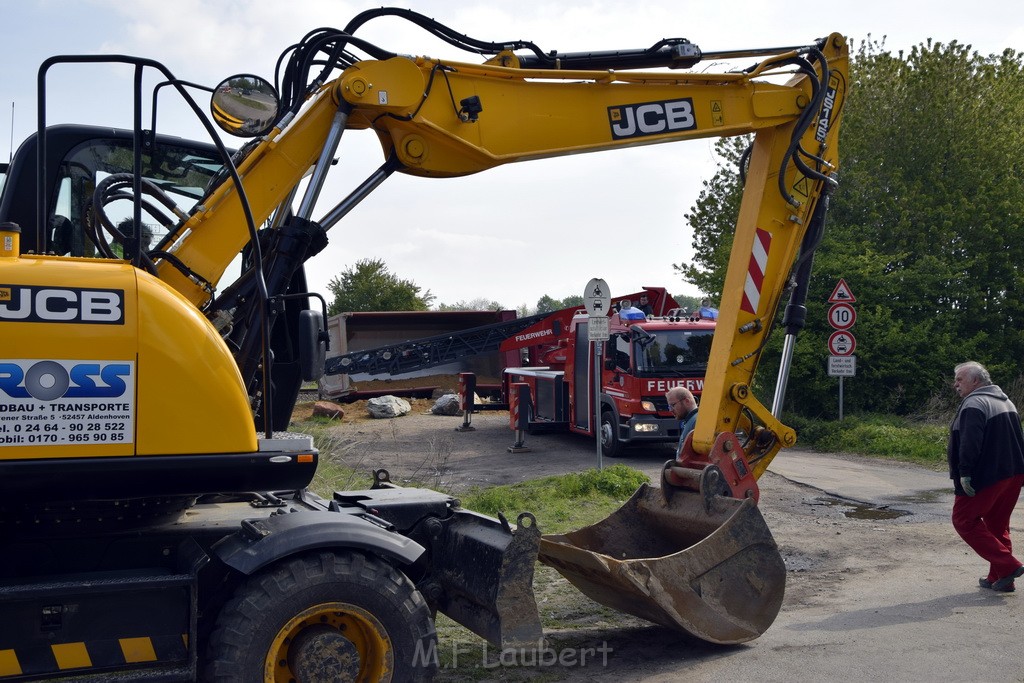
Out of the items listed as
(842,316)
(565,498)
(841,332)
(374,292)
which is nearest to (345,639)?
(565,498)

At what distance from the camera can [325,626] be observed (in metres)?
4.55

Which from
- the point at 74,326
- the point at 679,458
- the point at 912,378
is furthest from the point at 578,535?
the point at 912,378

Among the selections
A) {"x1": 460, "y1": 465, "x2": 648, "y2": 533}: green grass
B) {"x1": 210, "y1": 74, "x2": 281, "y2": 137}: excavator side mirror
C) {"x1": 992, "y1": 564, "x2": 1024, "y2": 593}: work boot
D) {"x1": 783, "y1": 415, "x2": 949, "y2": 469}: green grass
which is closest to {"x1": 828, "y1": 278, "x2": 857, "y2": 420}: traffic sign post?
{"x1": 783, "y1": 415, "x2": 949, "y2": 469}: green grass

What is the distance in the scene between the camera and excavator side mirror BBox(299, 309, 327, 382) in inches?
179

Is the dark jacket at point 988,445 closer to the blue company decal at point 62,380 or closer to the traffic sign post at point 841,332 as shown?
the blue company decal at point 62,380

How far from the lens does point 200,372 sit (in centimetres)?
424

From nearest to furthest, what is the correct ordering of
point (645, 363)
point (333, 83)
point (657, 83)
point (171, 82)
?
point (171, 82) → point (333, 83) → point (657, 83) → point (645, 363)

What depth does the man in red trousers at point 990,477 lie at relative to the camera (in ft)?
23.6

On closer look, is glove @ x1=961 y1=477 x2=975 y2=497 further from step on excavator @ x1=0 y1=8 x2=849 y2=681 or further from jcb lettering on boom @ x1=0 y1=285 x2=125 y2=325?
jcb lettering on boom @ x1=0 y1=285 x2=125 y2=325

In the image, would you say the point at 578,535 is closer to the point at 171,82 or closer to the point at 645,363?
the point at 171,82

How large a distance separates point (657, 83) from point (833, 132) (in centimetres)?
162

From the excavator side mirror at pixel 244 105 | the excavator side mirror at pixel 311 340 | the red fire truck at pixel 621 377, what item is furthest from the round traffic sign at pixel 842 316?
the excavator side mirror at pixel 311 340

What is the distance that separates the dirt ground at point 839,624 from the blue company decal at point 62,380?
261 cm

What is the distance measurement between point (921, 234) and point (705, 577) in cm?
1803
